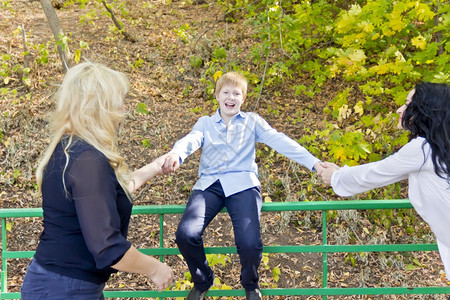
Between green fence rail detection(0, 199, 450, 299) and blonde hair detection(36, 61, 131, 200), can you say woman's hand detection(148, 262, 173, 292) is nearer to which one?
blonde hair detection(36, 61, 131, 200)

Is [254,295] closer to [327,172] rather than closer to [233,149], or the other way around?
[327,172]

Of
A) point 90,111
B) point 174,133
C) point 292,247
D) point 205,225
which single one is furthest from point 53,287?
point 174,133

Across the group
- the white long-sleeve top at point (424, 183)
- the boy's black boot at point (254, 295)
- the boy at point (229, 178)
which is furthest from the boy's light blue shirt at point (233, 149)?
the white long-sleeve top at point (424, 183)

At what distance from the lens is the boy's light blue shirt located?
135 inches

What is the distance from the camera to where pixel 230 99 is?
12.1ft

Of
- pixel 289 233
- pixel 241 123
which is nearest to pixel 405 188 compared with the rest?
pixel 289 233

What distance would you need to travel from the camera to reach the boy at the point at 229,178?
3082 mm

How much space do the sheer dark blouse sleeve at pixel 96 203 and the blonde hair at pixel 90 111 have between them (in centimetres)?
6

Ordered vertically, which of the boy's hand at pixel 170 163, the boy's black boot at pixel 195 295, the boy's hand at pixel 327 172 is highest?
the boy's hand at pixel 170 163

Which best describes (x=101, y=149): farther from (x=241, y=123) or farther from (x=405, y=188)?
(x=405, y=188)

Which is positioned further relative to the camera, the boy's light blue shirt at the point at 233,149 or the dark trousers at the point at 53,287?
the boy's light blue shirt at the point at 233,149

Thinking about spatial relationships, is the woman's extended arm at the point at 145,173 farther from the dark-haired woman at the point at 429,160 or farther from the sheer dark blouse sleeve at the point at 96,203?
the dark-haired woman at the point at 429,160

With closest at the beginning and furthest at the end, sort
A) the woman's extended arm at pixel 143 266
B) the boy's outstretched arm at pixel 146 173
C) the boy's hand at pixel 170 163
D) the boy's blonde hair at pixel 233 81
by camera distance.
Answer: the woman's extended arm at pixel 143 266
the boy's outstretched arm at pixel 146 173
the boy's hand at pixel 170 163
the boy's blonde hair at pixel 233 81

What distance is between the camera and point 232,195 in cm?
335
